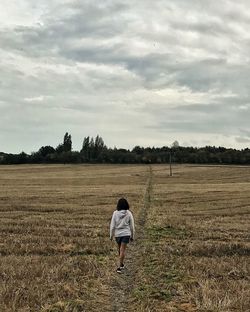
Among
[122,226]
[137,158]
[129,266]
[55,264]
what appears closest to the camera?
[55,264]

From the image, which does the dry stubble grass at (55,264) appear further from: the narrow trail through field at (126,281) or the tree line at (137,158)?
the tree line at (137,158)

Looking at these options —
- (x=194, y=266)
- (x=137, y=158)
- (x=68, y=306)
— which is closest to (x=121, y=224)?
(x=194, y=266)

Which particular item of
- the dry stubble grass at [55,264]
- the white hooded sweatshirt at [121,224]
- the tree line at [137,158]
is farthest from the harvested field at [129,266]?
the tree line at [137,158]

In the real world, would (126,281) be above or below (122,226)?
below

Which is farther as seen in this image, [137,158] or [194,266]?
[137,158]

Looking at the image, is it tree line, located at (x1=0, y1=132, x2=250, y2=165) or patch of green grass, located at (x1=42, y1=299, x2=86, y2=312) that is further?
tree line, located at (x1=0, y1=132, x2=250, y2=165)

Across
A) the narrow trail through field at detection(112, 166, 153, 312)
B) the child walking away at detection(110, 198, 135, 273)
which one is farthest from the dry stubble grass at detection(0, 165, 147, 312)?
the child walking away at detection(110, 198, 135, 273)

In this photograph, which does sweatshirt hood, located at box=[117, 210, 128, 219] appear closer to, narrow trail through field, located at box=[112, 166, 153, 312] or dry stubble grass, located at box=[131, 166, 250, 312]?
narrow trail through field, located at box=[112, 166, 153, 312]

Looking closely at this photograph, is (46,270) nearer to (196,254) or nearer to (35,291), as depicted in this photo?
(35,291)

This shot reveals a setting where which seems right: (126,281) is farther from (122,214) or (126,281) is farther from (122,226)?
(122,214)

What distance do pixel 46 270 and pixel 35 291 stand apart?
7.59 ft

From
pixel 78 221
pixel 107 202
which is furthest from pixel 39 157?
pixel 78 221

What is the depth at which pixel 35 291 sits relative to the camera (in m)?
12.1

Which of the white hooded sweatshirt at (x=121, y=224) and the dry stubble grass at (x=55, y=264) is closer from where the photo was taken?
the dry stubble grass at (x=55, y=264)
